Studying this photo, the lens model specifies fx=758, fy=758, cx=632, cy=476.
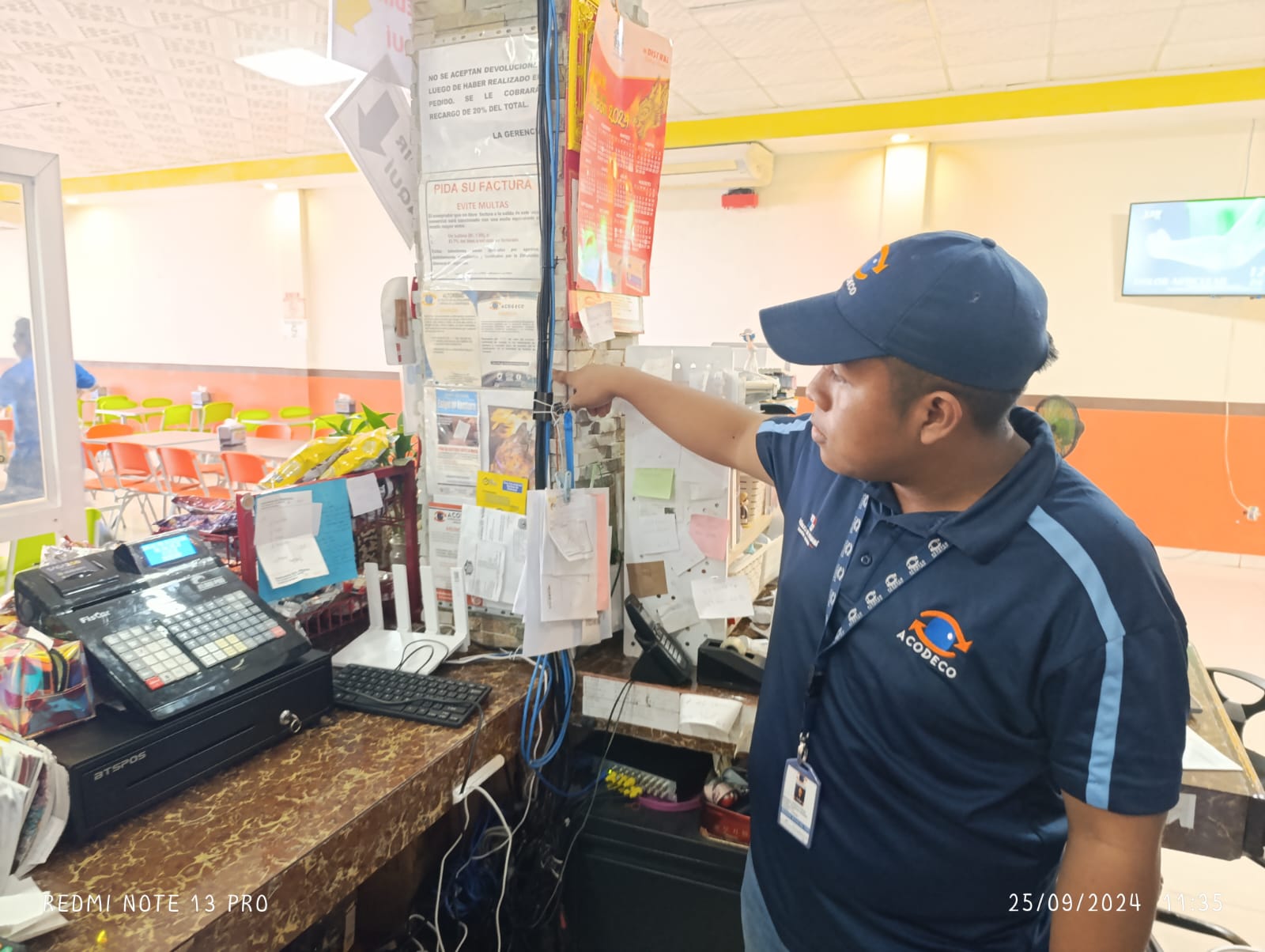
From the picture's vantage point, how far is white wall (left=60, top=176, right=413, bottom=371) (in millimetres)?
7203

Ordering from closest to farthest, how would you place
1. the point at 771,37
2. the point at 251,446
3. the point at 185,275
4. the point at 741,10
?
the point at 741,10 < the point at 771,37 < the point at 251,446 < the point at 185,275

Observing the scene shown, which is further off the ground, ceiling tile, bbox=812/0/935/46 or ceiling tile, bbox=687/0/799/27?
ceiling tile, bbox=687/0/799/27

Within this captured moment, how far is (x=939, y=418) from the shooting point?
2.89 ft

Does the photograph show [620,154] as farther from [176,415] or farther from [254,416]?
[254,416]

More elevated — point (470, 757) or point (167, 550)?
point (167, 550)

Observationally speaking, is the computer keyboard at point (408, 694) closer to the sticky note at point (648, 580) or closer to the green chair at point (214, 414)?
the sticky note at point (648, 580)

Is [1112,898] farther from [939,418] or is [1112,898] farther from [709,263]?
[709,263]

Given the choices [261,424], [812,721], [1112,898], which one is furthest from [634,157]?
[261,424]

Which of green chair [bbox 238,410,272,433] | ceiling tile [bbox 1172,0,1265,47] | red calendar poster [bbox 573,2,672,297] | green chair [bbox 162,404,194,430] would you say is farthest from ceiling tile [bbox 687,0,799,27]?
green chair [bbox 238,410,272,433]

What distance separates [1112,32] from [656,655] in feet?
13.2

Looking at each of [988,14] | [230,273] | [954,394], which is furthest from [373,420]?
[230,273]

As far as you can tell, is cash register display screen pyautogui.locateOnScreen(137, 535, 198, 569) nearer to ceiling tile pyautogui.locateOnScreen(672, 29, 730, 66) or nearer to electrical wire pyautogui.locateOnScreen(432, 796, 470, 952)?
electrical wire pyautogui.locateOnScreen(432, 796, 470, 952)

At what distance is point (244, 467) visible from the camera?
4.65 m

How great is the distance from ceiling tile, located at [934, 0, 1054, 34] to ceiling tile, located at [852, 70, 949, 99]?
2.06ft
